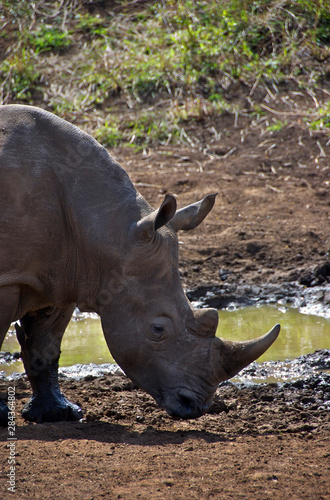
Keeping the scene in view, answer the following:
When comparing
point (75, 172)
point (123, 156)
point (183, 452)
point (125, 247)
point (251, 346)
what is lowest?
point (123, 156)

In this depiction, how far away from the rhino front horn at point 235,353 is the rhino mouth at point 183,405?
209 mm

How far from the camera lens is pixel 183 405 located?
4734 mm

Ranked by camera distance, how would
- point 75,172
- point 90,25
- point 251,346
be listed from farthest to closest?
1. point 90,25
2. point 75,172
3. point 251,346

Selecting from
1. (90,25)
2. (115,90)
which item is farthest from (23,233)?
(90,25)

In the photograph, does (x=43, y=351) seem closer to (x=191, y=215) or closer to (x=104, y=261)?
(x=104, y=261)

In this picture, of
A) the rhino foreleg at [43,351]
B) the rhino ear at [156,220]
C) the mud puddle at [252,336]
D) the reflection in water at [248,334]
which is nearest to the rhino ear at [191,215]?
the rhino ear at [156,220]

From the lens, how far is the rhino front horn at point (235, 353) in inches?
187

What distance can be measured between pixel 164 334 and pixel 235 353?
47 centimetres

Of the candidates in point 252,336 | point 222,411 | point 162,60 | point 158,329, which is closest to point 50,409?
point 158,329

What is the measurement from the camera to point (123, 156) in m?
12.1

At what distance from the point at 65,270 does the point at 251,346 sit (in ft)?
4.39

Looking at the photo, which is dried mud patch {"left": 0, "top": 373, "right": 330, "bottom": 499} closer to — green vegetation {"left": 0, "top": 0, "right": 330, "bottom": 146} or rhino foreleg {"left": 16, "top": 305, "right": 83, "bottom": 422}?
rhino foreleg {"left": 16, "top": 305, "right": 83, "bottom": 422}

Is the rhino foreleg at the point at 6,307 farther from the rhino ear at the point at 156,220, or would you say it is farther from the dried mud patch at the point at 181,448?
the rhino ear at the point at 156,220

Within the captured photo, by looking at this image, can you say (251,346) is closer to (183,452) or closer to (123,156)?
(183,452)
